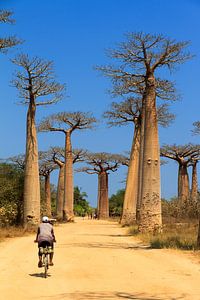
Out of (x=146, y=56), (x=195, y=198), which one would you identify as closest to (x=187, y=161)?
(x=195, y=198)

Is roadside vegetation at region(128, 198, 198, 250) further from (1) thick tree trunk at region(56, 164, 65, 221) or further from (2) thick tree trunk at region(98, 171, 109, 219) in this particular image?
(2) thick tree trunk at region(98, 171, 109, 219)

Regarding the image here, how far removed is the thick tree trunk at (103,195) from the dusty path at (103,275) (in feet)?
119

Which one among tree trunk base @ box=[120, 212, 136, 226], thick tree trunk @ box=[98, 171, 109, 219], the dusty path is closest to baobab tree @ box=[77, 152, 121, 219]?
thick tree trunk @ box=[98, 171, 109, 219]

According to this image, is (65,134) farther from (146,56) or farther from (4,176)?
(146,56)

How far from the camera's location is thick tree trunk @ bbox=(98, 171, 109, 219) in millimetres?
49281

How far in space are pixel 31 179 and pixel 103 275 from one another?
13.6 meters

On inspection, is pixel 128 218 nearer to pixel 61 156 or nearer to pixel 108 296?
pixel 61 156

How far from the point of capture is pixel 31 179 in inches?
864

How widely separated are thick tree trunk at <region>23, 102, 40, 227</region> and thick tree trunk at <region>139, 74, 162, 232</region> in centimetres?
562

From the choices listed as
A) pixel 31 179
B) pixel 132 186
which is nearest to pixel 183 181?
pixel 132 186

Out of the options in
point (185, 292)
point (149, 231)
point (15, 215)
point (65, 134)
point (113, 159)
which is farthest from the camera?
point (113, 159)

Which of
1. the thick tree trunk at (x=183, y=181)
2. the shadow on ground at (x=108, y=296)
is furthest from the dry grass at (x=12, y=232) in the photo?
the thick tree trunk at (x=183, y=181)

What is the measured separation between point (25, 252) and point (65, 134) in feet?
77.5

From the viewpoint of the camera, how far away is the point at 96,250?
13.1m
